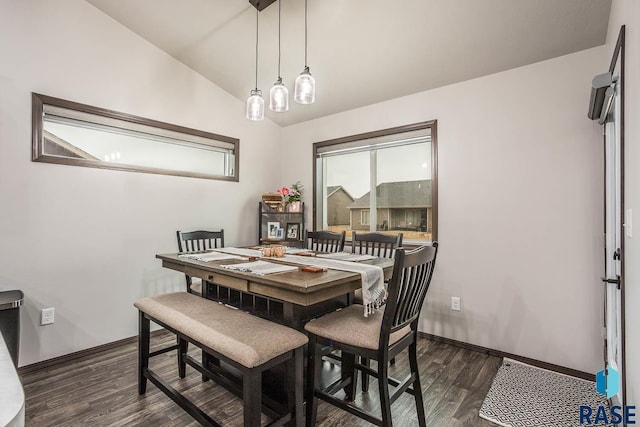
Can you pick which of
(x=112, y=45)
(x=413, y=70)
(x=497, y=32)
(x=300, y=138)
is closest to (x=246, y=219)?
(x=300, y=138)

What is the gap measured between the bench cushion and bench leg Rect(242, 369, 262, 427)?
0.05m

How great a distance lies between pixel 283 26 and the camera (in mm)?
2637

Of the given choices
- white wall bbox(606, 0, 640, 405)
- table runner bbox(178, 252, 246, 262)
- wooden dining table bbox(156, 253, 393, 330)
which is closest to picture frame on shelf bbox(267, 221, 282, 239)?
table runner bbox(178, 252, 246, 262)

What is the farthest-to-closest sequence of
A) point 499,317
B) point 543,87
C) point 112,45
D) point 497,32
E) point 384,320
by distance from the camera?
point 112,45
point 499,317
point 543,87
point 497,32
point 384,320

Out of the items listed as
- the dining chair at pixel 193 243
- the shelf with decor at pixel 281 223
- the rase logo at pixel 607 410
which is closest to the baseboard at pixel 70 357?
the dining chair at pixel 193 243

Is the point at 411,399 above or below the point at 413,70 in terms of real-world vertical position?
below

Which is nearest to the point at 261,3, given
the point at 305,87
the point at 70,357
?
the point at 305,87

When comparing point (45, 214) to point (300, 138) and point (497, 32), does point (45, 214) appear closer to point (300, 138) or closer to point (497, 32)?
point (300, 138)

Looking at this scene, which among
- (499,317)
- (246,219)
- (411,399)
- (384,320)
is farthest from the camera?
(246,219)

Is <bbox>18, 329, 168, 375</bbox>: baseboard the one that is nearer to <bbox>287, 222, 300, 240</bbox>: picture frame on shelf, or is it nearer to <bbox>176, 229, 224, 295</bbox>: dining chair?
<bbox>176, 229, 224, 295</bbox>: dining chair

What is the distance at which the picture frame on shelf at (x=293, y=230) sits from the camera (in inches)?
155

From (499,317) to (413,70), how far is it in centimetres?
225

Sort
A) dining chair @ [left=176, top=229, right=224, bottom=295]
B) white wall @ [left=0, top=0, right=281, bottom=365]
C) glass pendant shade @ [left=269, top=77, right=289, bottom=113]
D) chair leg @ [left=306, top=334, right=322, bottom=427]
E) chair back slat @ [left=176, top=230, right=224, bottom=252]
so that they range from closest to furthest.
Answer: chair leg @ [left=306, top=334, right=322, bottom=427] < glass pendant shade @ [left=269, top=77, right=289, bottom=113] < white wall @ [left=0, top=0, right=281, bottom=365] < dining chair @ [left=176, top=229, right=224, bottom=295] < chair back slat @ [left=176, top=230, right=224, bottom=252]

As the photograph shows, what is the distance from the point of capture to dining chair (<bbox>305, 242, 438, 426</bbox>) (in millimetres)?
1449
